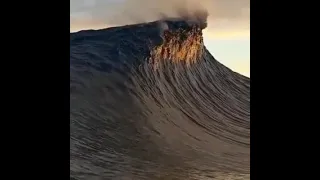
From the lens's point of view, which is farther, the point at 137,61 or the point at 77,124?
the point at 137,61

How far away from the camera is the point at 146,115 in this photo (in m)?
4.13

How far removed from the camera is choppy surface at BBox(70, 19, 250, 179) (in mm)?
3432

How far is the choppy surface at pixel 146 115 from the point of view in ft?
11.3

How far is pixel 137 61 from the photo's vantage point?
4.48 metres
